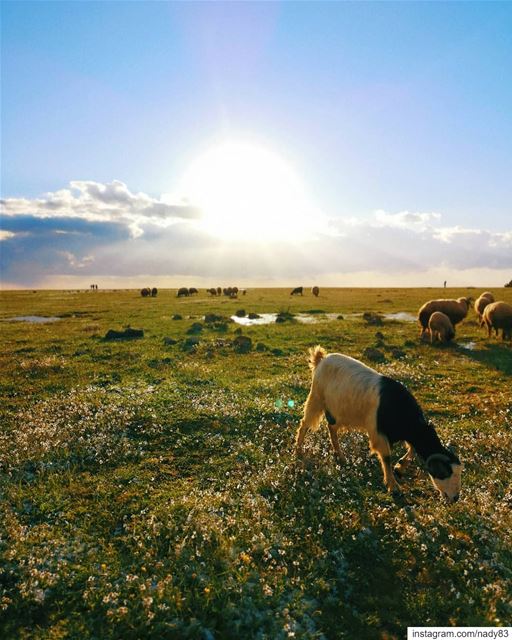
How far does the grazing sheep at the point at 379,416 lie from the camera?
8312 millimetres

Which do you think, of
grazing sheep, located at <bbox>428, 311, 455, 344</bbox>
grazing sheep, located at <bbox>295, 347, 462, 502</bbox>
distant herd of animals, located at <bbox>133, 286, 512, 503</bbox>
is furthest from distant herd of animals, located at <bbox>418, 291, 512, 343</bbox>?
grazing sheep, located at <bbox>295, 347, 462, 502</bbox>

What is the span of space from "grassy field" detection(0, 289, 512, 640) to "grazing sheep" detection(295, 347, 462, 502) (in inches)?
30.7

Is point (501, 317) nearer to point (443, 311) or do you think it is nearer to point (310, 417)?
point (443, 311)

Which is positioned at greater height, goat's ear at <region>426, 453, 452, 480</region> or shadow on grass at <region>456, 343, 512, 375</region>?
goat's ear at <region>426, 453, 452, 480</region>

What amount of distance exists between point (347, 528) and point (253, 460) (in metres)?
3.42

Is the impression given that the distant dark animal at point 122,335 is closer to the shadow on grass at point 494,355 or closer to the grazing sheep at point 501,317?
the shadow on grass at point 494,355

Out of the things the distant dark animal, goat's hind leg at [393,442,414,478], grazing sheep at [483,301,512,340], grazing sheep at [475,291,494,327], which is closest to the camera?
goat's hind leg at [393,442,414,478]

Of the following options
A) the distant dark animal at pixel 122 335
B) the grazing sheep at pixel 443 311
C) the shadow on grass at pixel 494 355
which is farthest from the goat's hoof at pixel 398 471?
the distant dark animal at pixel 122 335

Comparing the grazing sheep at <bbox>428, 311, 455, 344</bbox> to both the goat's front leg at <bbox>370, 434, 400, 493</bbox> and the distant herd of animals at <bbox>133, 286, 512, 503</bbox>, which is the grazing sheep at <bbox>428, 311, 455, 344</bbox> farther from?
the goat's front leg at <bbox>370, 434, 400, 493</bbox>

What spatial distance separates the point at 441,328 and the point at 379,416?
2026 centimetres

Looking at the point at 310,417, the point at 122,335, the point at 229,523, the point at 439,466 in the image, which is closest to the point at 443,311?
the point at 310,417

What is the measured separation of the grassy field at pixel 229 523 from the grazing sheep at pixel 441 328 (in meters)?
10.4

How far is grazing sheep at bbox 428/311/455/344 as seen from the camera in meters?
26.9

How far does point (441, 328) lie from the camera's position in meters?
27.0
